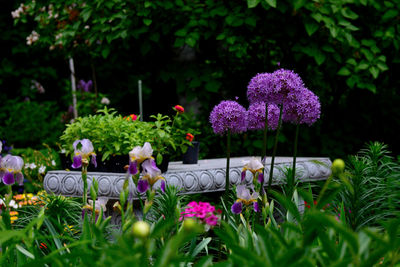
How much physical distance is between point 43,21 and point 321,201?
5.01 m

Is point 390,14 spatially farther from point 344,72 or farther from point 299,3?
point 299,3

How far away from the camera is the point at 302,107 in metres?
1.79

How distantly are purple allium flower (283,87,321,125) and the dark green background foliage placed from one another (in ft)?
4.34

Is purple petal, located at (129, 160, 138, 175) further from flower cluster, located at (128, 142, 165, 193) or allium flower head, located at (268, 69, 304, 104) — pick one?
allium flower head, located at (268, 69, 304, 104)

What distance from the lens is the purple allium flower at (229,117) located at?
5.97 ft

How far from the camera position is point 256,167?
1598 millimetres

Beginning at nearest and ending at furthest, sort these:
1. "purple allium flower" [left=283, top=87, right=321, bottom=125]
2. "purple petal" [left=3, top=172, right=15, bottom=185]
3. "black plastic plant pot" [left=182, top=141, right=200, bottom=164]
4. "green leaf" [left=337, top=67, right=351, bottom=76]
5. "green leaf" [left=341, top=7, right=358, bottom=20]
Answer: "purple petal" [left=3, top=172, right=15, bottom=185] < "purple allium flower" [left=283, top=87, right=321, bottom=125] < "black plastic plant pot" [left=182, top=141, right=200, bottom=164] < "green leaf" [left=341, top=7, right=358, bottom=20] < "green leaf" [left=337, top=67, right=351, bottom=76]

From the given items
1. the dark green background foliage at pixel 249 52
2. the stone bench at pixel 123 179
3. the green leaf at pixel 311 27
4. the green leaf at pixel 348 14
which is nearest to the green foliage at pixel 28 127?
the dark green background foliage at pixel 249 52

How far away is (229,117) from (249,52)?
3.29 metres

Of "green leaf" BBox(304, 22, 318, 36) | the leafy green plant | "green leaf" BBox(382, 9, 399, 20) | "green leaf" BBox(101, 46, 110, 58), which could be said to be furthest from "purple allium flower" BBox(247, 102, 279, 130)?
"green leaf" BBox(382, 9, 399, 20)

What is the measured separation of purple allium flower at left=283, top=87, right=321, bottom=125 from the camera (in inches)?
68.4

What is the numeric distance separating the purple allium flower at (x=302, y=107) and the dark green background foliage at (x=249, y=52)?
4.34 feet

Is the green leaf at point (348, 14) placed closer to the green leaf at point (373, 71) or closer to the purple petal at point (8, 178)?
the green leaf at point (373, 71)

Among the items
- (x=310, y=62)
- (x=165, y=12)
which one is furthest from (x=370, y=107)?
(x=165, y=12)
